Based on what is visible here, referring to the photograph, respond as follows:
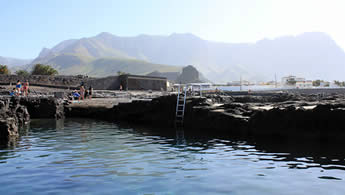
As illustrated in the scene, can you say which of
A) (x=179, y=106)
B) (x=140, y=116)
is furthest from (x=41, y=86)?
(x=179, y=106)

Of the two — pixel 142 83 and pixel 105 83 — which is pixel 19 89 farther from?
pixel 142 83

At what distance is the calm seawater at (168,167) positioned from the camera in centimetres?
723

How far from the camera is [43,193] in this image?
682 cm

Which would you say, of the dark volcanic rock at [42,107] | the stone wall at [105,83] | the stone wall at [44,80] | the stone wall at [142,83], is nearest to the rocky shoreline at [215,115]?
the dark volcanic rock at [42,107]

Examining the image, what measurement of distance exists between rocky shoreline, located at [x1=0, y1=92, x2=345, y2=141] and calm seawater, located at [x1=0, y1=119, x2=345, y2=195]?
2.09 metres

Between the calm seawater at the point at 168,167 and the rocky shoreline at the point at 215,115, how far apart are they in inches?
82.3

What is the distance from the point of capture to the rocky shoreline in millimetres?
14484

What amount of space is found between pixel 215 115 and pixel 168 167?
32.7ft

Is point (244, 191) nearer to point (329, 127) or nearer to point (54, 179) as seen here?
point (54, 179)

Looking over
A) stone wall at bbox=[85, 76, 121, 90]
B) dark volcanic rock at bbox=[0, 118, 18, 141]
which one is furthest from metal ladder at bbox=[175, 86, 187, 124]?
stone wall at bbox=[85, 76, 121, 90]

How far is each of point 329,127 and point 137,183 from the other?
1064cm

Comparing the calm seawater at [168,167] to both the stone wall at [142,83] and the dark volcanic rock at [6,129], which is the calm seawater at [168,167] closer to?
the dark volcanic rock at [6,129]

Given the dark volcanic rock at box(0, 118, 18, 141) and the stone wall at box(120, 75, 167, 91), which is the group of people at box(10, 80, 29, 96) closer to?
the dark volcanic rock at box(0, 118, 18, 141)

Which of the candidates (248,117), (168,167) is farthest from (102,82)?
(168,167)
